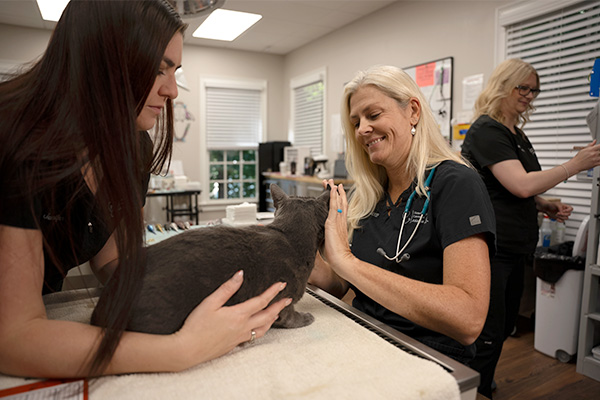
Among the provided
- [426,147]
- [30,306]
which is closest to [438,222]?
[426,147]

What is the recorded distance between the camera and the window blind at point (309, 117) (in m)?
6.08

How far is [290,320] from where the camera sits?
0.91m

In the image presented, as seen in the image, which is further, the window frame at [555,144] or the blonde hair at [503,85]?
the window frame at [555,144]

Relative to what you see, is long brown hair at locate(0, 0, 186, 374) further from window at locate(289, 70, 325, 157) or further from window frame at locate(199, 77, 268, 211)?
window frame at locate(199, 77, 268, 211)

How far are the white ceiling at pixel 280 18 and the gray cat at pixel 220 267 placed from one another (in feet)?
12.9

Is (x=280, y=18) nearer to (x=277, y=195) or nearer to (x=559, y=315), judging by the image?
(x=559, y=315)

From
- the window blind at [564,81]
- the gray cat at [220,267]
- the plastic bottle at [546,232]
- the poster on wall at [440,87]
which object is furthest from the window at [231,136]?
the gray cat at [220,267]

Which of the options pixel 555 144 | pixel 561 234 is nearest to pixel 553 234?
pixel 561 234

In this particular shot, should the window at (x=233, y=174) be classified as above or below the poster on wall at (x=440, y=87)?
below

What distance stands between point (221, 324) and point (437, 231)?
693 millimetres

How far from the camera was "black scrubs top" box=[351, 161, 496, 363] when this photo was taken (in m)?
1.09

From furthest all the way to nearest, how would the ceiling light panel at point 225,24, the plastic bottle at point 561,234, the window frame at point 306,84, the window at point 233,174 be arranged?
the window at point 233,174 → the window frame at point 306,84 → the ceiling light panel at point 225,24 → the plastic bottle at point 561,234

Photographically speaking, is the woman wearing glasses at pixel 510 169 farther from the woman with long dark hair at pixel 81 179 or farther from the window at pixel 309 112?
the window at pixel 309 112

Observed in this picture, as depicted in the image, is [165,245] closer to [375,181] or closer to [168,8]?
[168,8]
